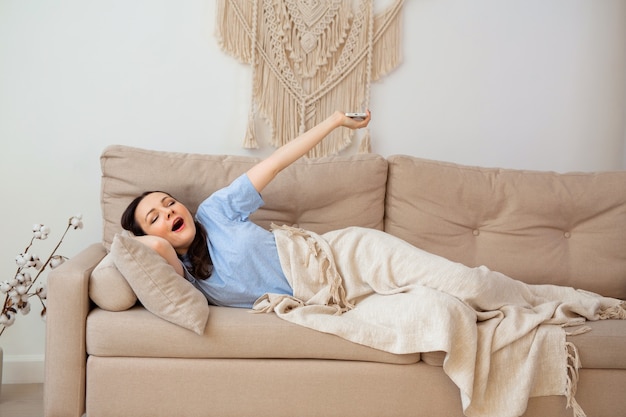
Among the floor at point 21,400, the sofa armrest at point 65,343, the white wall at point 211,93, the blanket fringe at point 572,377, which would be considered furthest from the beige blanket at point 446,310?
the floor at point 21,400

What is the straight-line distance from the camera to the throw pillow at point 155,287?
6.10ft

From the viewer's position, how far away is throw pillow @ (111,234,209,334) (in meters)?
1.86

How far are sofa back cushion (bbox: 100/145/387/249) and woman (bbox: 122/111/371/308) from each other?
0.40 feet

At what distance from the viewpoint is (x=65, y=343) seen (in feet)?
6.15

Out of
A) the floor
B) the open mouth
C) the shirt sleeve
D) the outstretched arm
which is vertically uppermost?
the outstretched arm

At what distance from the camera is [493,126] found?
2.98 meters

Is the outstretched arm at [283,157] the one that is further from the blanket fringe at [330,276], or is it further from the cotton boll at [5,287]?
the cotton boll at [5,287]

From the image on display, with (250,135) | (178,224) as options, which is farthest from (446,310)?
(250,135)

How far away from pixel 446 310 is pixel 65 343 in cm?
104

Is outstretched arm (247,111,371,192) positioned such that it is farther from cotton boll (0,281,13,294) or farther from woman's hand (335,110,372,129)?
cotton boll (0,281,13,294)

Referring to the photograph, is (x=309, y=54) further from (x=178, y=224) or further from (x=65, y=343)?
(x=65, y=343)

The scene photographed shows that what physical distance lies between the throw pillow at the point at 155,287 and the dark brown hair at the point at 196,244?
0.30 m

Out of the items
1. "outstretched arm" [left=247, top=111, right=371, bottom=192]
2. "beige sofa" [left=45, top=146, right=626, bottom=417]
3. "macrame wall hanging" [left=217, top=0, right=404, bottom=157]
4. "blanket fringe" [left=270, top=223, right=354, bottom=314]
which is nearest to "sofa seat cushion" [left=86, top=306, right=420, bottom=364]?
"beige sofa" [left=45, top=146, right=626, bottom=417]

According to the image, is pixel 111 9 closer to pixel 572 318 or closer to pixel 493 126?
pixel 493 126
